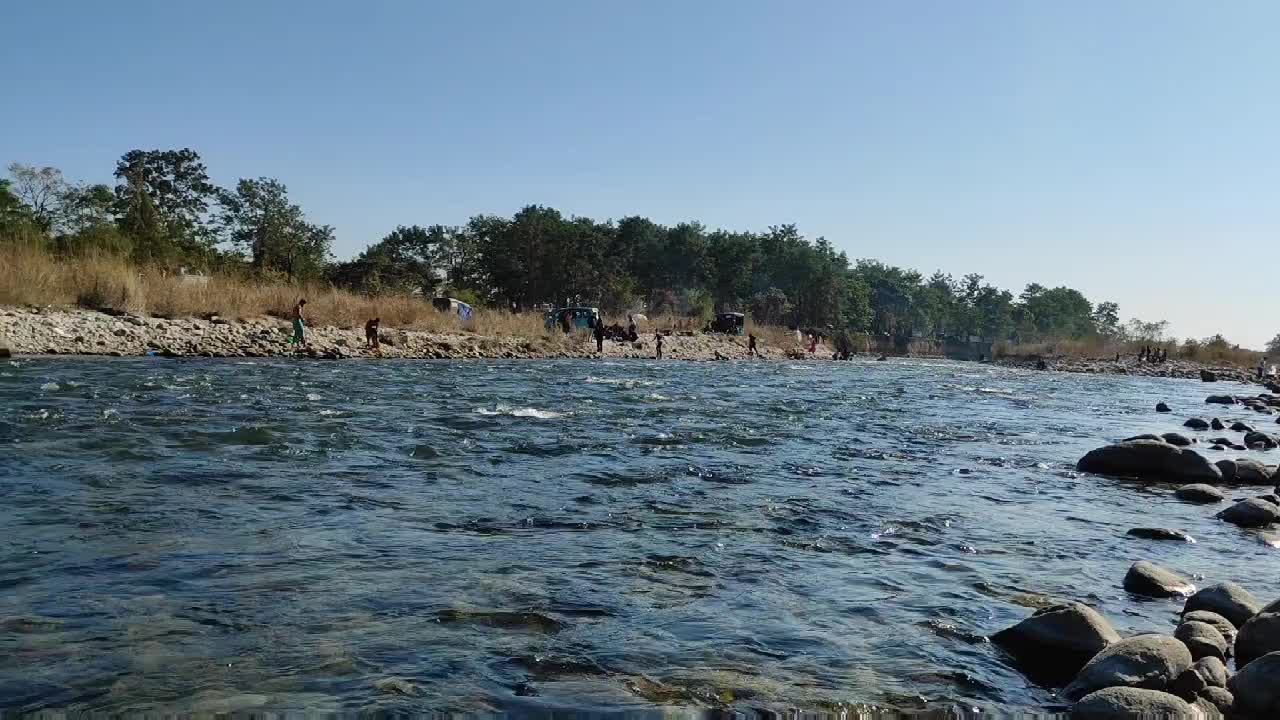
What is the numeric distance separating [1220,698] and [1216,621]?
1178mm

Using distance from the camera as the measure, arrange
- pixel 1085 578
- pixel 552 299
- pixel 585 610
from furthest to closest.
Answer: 1. pixel 552 299
2. pixel 1085 578
3. pixel 585 610

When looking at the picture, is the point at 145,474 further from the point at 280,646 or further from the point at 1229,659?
the point at 1229,659

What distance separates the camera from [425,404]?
15.9 meters

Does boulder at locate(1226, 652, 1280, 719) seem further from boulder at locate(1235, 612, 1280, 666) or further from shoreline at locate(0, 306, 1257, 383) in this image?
shoreline at locate(0, 306, 1257, 383)

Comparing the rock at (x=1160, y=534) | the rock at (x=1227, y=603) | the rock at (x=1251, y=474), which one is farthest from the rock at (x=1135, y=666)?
the rock at (x=1251, y=474)

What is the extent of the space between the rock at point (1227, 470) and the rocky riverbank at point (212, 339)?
25.2 metres

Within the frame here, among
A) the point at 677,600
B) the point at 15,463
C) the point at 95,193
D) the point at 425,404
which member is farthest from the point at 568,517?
the point at 95,193

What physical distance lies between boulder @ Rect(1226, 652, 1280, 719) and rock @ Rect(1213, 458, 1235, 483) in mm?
8297

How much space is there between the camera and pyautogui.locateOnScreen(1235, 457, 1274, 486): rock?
420 inches

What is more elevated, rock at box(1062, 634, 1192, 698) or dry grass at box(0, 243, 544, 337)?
dry grass at box(0, 243, 544, 337)

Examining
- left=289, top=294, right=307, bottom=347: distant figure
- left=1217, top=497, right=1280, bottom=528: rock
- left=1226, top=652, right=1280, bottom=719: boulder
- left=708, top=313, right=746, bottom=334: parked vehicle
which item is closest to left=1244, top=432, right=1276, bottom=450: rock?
left=1217, top=497, right=1280, bottom=528: rock

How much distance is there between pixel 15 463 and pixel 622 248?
89857mm

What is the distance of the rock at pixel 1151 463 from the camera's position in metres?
10.8

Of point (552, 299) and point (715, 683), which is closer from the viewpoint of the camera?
point (715, 683)
